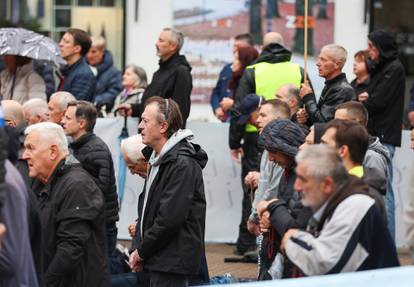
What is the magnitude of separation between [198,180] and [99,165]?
1.39 m

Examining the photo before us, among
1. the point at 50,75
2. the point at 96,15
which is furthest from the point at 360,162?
the point at 96,15

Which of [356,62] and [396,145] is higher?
[356,62]

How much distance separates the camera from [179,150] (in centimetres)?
827

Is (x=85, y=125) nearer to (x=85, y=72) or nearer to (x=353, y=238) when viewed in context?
(x=85, y=72)

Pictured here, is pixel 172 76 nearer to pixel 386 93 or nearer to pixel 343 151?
pixel 386 93

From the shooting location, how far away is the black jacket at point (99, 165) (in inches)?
369

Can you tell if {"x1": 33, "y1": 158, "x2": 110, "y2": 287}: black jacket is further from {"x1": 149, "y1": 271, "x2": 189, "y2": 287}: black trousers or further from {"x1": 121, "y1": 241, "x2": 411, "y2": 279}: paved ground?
{"x1": 121, "y1": 241, "x2": 411, "y2": 279}: paved ground

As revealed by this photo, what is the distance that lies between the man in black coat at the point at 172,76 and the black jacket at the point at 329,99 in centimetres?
205

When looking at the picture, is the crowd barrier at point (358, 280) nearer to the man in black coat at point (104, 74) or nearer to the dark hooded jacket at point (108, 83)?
the man in black coat at point (104, 74)

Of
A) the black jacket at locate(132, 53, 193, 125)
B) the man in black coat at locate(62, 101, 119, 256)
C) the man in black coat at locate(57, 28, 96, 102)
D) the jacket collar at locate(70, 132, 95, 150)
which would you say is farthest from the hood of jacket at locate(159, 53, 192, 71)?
the jacket collar at locate(70, 132, 95, 150)

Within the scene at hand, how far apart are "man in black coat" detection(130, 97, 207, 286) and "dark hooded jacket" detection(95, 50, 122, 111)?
6.34m

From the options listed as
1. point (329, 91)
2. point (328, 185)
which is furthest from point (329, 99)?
point (328, 185)

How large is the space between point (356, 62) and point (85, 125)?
3.83 m

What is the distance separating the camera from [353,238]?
588cm
